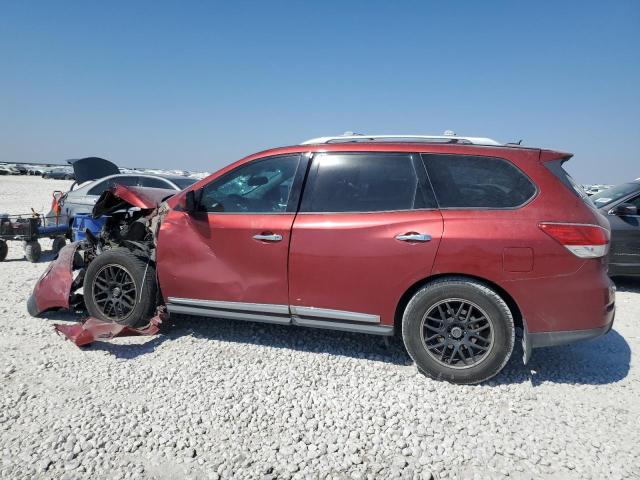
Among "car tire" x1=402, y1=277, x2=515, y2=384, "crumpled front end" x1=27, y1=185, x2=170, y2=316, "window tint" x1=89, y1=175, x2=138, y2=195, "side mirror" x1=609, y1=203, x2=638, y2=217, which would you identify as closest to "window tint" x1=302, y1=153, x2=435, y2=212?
"car tire" x1=402, y1=277, x2=515, y2=384

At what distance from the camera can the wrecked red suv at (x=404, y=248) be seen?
Result: 3014mm

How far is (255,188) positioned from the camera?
149 inches

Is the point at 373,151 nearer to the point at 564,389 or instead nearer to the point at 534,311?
the point at 534,311

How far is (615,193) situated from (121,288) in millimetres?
7290

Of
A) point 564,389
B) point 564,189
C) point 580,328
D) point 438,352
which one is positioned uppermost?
point 564,189

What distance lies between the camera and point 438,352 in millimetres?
3258

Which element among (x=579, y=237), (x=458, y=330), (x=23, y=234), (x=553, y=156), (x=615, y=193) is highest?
(x=553, y=156)

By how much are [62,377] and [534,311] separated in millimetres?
3738

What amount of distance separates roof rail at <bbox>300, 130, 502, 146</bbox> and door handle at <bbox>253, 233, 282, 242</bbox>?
986 mm

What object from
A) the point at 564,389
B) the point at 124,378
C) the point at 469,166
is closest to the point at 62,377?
the point at 124,378

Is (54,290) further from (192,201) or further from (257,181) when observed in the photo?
(257,181)

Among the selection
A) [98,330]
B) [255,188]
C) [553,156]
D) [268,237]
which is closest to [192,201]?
[255,188]

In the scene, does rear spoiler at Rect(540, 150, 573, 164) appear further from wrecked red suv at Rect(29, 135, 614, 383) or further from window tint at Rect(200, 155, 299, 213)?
Answer: window tint at Rect(200, 155, 299, 213)

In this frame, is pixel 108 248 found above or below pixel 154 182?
below
